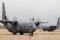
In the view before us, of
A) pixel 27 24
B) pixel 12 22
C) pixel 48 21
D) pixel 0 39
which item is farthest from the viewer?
pixel 48 21

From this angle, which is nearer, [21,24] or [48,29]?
[21,24]

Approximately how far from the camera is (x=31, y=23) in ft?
7.80

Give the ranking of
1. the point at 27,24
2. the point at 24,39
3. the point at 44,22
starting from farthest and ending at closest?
the point at 44,22
the point at 27,24
the point at 24,39

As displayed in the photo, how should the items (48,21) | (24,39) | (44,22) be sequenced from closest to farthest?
(24,39), (44,22), (48,21)

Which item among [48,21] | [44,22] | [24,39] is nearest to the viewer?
[24,39]

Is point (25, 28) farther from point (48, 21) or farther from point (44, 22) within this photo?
point (48, 21)

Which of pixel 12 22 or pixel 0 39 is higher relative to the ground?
pixel 12 22

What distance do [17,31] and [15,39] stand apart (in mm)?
417

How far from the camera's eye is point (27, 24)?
233 centimetres

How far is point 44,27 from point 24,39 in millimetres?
1254

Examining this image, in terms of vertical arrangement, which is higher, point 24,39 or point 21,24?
point 21,24

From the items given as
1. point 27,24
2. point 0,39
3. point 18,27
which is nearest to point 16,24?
point 18,27

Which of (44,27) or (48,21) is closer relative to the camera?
(44,27)

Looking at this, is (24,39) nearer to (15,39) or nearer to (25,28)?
(15,39)
